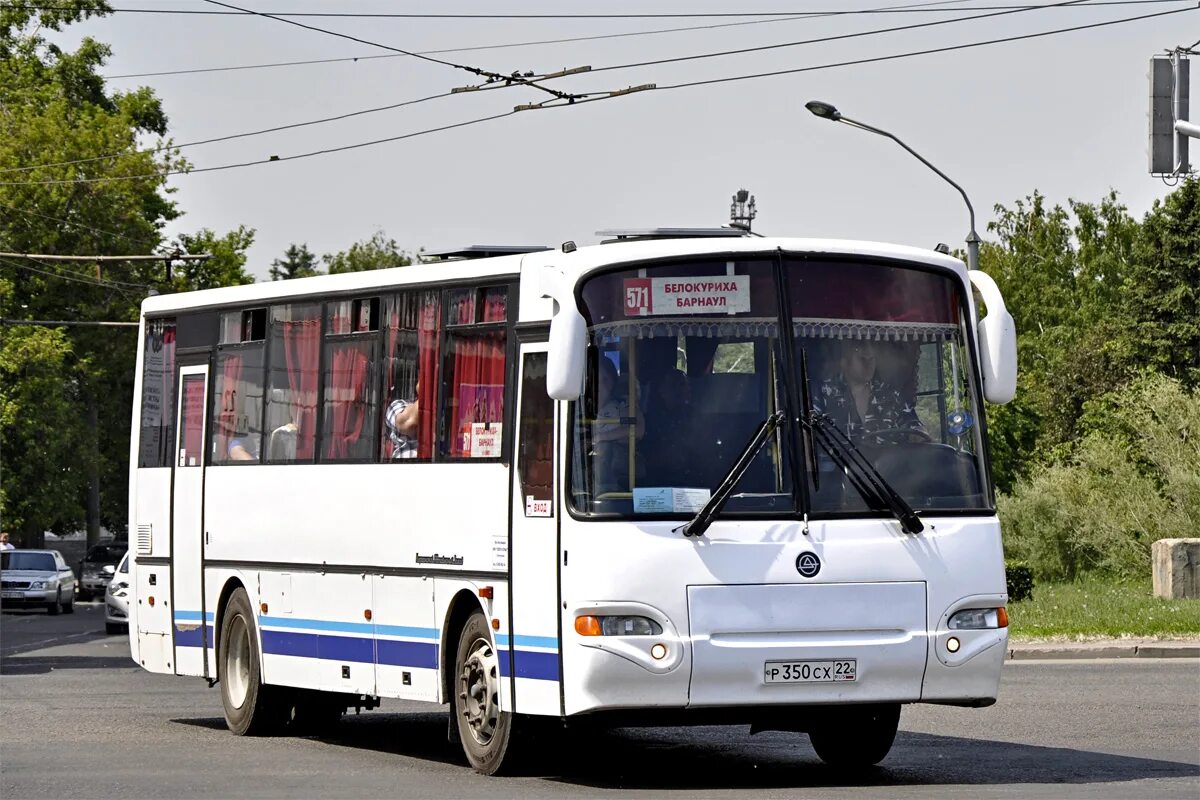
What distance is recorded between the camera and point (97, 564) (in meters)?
64.1

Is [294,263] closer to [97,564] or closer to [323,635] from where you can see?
[97,564]

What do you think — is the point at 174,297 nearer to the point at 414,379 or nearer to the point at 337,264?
the point at 414,379

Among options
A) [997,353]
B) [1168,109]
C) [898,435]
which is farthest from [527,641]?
[1168,109]

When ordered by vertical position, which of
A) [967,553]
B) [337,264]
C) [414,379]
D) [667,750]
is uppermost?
[337,264]

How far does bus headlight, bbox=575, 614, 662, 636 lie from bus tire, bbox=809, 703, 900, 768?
5.87 ft

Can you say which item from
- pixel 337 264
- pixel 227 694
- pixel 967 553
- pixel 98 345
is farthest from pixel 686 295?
pixel 337 264

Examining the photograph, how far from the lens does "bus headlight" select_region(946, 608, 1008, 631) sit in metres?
12.2

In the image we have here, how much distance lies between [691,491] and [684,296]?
1.10 metres

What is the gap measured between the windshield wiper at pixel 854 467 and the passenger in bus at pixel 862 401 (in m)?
0.06

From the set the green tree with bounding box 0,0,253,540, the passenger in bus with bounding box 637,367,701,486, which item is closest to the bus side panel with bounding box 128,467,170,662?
the passenger in bus with bounding box 637,367,701,486

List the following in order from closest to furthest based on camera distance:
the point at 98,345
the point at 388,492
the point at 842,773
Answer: the point at 842,773 < the point at 388,492 < the point at 98,345

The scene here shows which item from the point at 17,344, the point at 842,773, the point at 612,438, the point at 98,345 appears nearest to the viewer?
the point at 612,438

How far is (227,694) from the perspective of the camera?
1684cm

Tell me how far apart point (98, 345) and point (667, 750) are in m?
55.3
